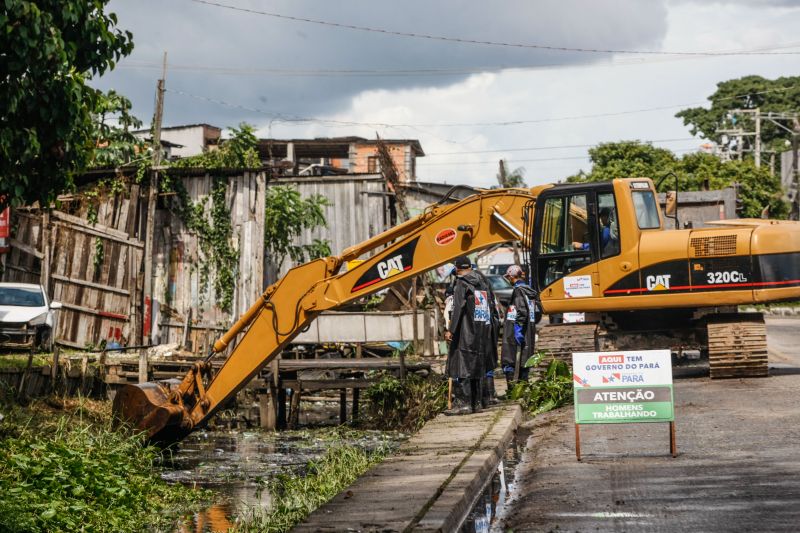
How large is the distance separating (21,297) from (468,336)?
1266cm

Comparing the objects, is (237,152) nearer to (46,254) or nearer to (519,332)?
(46,254)

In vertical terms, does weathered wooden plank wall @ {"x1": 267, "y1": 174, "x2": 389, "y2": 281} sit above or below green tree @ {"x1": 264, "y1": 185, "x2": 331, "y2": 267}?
above

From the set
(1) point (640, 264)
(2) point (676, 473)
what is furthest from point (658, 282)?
(2) point (676, 473)

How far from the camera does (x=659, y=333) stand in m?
17.8

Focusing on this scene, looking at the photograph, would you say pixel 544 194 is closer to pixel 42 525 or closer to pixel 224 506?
pixel 224 506

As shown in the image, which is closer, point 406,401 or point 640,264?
point 640,264

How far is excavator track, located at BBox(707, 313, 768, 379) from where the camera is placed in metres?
16.9

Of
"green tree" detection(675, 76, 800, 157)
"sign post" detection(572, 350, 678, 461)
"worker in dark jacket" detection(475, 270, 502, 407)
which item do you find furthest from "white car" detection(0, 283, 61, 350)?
"green tree" detection(675, 76, 800, 157)

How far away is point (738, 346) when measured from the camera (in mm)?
16953

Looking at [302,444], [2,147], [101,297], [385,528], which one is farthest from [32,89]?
[101,297]

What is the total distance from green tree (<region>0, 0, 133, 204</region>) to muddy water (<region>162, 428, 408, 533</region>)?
4.03 meters

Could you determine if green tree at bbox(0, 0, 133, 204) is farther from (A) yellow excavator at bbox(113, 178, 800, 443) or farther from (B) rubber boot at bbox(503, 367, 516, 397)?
(B) rubber boot at bbox(503, 367, 516, 397)

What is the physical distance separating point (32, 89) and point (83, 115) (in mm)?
1147

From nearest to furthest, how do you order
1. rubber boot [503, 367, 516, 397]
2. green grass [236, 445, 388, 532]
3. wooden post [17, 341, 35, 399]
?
green grass [236, 445, 388, 532] < rubber boot [503, 367, 516, 397] < wooden post [17, 341, 35, 399]
